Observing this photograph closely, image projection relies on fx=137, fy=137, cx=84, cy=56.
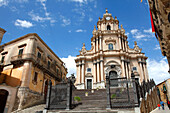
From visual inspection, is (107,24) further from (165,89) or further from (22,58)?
(22,58)

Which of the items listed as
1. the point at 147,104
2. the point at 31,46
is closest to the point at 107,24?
the point at 31,46

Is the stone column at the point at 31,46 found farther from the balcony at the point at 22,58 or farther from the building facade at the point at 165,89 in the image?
the building facade at the point at 165,89

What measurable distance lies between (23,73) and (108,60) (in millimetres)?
14591

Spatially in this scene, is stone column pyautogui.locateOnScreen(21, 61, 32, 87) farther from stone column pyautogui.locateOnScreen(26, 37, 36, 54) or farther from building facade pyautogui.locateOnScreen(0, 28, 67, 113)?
stone column pyautogui.locateOnScreen(26, 37, 36, 54)

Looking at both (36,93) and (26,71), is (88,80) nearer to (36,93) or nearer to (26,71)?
(36,93)

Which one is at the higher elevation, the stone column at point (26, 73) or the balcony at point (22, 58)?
the balcony at point (22, 58)

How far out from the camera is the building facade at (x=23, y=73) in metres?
16.5

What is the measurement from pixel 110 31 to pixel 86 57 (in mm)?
7688

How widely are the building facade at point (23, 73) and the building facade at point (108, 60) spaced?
6.59 metres

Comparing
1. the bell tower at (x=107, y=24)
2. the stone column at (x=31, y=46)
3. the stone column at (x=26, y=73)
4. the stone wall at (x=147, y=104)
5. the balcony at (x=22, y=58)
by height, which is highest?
the bell tower at (x=107, y=24)

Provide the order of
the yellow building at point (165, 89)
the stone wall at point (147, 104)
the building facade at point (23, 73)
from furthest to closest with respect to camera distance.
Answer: the yellow building at point (165, 89) → the building facade at point (23, 73) → the stone wall at point (147, 104)

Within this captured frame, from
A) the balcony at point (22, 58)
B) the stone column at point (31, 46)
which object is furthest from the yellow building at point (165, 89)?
the stone column at point (31, 46)

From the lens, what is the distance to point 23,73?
1806 cm

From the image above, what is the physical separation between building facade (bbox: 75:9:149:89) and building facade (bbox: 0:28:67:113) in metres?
6.59
